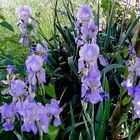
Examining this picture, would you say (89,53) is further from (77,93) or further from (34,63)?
(77,93)

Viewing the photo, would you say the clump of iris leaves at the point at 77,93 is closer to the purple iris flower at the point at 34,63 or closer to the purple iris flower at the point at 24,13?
the purple iris flower at the point at 24,13

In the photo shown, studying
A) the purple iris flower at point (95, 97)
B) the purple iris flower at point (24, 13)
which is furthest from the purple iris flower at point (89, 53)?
the purple iris flower at point (24, 13)

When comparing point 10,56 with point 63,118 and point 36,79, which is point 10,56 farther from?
point 36,79

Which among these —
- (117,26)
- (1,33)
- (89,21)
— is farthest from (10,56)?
(1,33)

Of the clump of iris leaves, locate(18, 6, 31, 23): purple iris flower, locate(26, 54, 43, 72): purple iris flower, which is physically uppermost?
locate(18, 6, 31, 23): purple iris flower

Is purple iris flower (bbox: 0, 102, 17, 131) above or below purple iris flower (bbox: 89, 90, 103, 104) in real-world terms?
below

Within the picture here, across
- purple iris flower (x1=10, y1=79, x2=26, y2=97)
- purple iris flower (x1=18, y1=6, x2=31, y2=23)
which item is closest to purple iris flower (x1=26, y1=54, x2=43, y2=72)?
purple iris flower (x1=10, y1=79, x2=26, y2=97)

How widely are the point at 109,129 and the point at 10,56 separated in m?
→ 0.64

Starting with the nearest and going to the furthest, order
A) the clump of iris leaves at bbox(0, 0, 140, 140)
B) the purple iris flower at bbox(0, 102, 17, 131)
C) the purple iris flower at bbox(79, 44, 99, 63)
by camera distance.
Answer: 1. the purple iris flower at bbox(79, 44, 99, 63)
2. the purple iris flower at bbox(0, 102, 17, 131)
3. the clump of iris leaves at bbox(0, 0, 140, 140)

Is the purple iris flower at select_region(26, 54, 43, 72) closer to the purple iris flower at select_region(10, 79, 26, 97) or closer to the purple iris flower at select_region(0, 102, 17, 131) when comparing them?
the purple iris flower at select_region(10, 79, 26, 97)

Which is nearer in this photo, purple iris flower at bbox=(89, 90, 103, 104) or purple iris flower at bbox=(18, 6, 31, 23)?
purple iris flower at bbox=(89, 90, 103, 104)

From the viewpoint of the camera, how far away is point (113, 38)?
2820 millimetres

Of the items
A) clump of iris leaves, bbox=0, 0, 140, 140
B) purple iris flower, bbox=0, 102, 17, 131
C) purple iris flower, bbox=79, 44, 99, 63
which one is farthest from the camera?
clump of iris leaves, bbox=0, 0, 140, 140

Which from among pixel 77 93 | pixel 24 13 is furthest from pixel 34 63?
pixel 77 93
